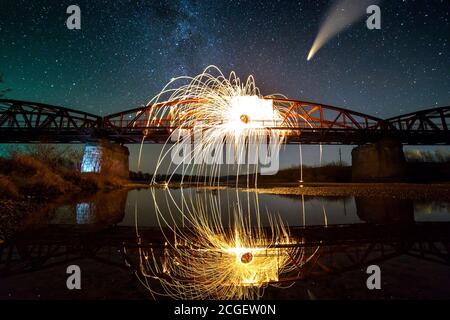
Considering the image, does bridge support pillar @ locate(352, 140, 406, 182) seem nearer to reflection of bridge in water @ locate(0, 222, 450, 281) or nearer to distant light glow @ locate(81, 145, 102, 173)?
reflection of bridge in water @ locate(0, 222, 450, 281)

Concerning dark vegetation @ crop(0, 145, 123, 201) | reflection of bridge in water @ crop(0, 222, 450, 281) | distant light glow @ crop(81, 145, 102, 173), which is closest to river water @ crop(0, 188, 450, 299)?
reflection of bridge in water @ crop(0, 222, 450, 281)

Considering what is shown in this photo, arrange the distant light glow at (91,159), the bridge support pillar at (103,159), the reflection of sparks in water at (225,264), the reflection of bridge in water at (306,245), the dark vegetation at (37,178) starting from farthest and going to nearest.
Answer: the bridge support pillar at (103,159)
the distant light glow at (91,159)
the dark vegetation at (37,178)
the reflection of bridge in water at (306,245)
the reflection of sparks in water at (225,264)

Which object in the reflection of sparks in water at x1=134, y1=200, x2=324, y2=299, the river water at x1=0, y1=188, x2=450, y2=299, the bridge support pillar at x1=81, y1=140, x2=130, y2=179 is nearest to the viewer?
the river water at x1=0, y1=188, x2=450, y2=299

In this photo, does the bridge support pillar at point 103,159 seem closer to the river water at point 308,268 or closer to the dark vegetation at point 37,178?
the dark vegetation at point 37,178

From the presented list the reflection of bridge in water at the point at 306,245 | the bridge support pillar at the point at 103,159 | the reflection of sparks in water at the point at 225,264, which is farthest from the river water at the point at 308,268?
the bridge support pillar at the point at 103,159

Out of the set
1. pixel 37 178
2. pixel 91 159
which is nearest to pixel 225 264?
pixel 37 178
